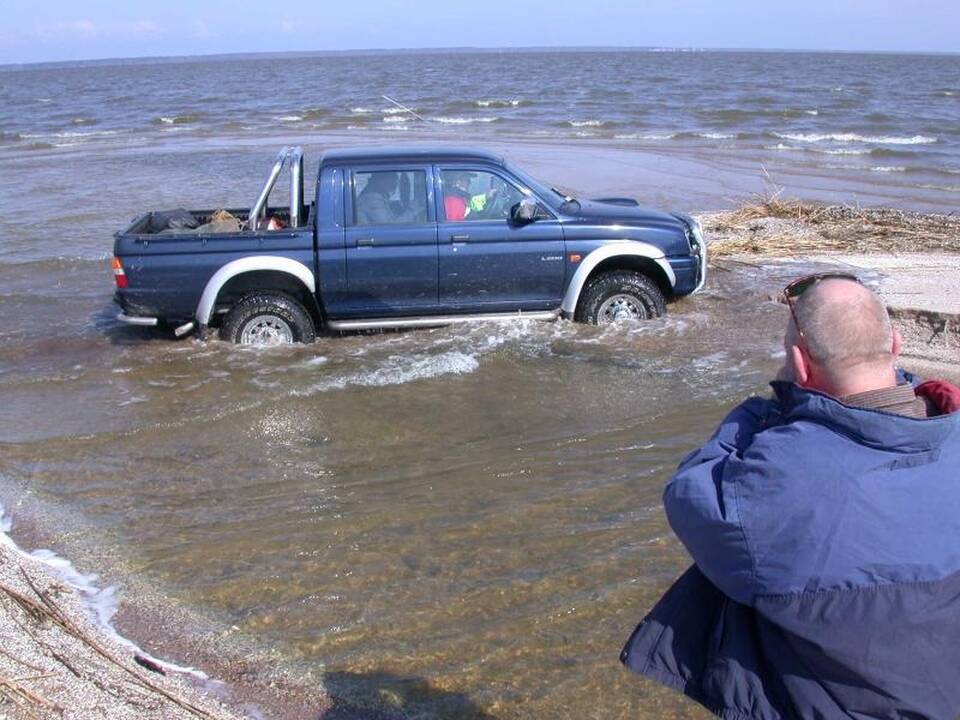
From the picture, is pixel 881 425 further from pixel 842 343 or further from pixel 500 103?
pixel 500 103

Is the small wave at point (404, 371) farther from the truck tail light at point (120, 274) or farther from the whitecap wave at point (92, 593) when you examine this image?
the whitecap wave at point (92, 593)

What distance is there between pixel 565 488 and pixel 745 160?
20.6m

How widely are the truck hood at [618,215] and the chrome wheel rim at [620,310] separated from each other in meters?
0.67

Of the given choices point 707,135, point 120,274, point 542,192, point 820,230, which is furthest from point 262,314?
point 707,135

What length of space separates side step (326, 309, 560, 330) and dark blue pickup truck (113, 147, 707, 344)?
0.01m

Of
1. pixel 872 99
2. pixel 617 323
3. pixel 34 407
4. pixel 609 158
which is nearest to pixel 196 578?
pixel 34 407

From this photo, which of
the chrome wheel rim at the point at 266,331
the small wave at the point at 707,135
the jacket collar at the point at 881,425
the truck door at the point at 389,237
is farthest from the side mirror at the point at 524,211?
the small wave at the point at 707,135

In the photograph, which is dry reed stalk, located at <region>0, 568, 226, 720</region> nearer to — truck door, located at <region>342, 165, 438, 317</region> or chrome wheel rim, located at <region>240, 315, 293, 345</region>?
chrome wheel rim, located at <region>240, 315, 293, 345</region>

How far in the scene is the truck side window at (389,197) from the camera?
8.89 metres

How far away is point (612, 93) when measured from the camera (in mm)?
49219

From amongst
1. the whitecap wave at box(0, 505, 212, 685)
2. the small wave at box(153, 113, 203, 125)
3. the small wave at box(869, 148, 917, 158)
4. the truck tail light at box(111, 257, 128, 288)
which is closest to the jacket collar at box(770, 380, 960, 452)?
the whitecap wave at box(0, 505, 212, 685)

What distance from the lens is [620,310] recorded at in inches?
369

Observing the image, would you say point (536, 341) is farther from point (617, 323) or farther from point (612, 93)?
point (612, 93)

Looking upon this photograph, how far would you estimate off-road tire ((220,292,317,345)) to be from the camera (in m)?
9.03
